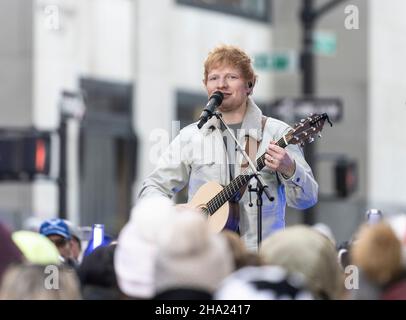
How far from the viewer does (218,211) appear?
7664mm

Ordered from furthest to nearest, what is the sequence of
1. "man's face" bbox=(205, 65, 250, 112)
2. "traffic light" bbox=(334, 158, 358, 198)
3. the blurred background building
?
the blurred background building < "traffic light" bbox=(334, 158, 358, 198) < "man's face" bbox=(205, 65, 250, 112)

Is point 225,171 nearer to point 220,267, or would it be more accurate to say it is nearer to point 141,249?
point 141,249

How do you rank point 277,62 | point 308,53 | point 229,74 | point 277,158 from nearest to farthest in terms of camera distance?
point 277,158, point 229,74, point 277,62, point 308,53

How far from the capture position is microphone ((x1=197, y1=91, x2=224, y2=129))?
752cm

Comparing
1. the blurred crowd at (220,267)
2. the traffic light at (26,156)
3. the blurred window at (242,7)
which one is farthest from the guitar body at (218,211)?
the blurred window at (242,7)

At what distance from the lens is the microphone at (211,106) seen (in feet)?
24.7

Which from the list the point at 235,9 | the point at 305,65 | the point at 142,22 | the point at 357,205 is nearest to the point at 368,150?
the point at 357,205

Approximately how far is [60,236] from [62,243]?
0.19 ft

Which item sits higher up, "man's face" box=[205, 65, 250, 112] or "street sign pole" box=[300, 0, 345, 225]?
"street sign pole" box=[300, 0, 345, 225]

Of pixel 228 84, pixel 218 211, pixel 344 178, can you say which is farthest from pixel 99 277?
pixel 344 178

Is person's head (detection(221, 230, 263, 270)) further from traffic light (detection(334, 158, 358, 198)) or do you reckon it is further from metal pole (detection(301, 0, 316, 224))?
traffic light (detection(334, 158, 358, 198))

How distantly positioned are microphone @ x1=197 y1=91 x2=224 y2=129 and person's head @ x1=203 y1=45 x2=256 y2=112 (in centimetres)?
7

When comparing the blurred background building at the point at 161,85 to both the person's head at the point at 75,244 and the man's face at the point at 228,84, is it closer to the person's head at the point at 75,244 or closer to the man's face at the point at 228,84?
the person's head at the point at 75,244

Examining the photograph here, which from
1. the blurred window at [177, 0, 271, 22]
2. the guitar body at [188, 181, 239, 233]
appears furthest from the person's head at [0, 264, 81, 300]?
the blurred window at [177, 0, 271, 22]
